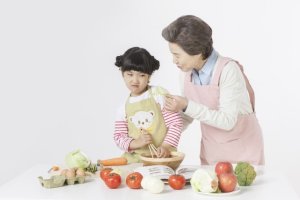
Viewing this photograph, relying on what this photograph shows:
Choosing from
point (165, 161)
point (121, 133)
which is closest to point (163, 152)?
point (165, 161)

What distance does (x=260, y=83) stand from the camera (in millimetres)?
6215

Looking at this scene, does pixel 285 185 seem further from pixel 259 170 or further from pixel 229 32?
pixel 229 32

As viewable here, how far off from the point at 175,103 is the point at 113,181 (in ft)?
2.24

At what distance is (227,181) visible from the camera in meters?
2.94

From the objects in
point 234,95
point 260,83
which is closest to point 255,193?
point 234,95

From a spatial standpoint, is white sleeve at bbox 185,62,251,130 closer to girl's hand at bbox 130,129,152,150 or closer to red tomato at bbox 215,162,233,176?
girl's hand at bbox 130,129,152,150

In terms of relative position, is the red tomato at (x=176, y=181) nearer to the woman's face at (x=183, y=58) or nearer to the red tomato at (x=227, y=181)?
the red tomato at (x=227, y=181)

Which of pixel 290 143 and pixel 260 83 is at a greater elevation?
pixel 260 83

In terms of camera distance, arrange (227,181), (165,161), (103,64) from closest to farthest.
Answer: (227,181)
(165,161)
(103,64)

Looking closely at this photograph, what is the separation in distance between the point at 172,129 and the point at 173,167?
0.42 metres

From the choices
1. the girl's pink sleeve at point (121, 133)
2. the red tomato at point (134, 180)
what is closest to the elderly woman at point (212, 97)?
the girl's pink sleeve at point (121, 133)

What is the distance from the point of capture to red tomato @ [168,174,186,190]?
3.03m

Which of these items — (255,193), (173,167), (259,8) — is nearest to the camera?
(255,193)

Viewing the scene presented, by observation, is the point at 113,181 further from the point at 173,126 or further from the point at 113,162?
the point at 173,126
